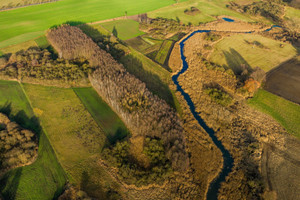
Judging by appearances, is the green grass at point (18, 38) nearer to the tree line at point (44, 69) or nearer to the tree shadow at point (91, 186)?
the tree line at point (44, 69)

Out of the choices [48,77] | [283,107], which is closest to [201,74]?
[283,107]

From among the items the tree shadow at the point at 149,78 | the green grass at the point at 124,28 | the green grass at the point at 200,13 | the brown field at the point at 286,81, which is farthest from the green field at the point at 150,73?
the green grass at the point at 200,13

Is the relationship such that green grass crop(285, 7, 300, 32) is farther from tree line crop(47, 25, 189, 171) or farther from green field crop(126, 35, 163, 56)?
tree line crop(47, 25, 189, 171)

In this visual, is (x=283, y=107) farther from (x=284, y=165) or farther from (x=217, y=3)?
(x=217, y=3)

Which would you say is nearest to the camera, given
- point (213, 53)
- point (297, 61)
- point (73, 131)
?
point (73, 131)

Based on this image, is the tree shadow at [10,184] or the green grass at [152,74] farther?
the green grass at [152,74]

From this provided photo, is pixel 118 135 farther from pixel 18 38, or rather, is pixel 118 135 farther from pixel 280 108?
pixel 18 38

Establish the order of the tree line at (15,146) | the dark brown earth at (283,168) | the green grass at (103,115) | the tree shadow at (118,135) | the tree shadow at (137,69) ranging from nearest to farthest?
the dark brown earth at (283,168), the tree line at (15,146), the tree shadow at (118,135), the green grass at (103,115), the tree shadow at (137,69)
